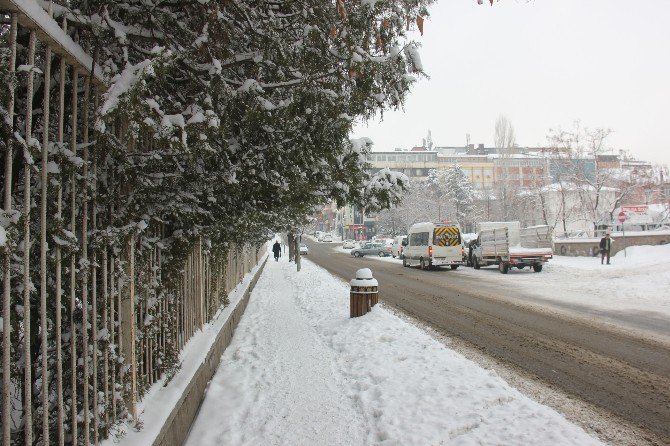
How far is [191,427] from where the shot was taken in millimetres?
4438

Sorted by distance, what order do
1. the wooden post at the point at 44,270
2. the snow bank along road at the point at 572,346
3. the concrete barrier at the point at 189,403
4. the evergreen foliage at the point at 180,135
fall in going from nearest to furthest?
the wooden post at the point at 44,270 → the evergreen foliage at the point at 180,135 → the concrete barrier at the point at 189,403 → the snow bank along road at the point at 572,346

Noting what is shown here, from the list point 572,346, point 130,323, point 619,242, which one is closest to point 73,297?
point 130,323

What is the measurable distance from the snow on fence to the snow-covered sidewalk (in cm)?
138

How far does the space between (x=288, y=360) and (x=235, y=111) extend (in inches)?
157

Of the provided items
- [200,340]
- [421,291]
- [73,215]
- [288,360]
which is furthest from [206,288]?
[421,291]

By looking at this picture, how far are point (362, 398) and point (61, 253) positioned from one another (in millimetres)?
3653

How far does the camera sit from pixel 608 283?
1625 cm

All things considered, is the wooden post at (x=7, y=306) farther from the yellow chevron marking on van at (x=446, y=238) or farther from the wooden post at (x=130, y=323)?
the yellow chevron marking on van at (x=446, y=238)

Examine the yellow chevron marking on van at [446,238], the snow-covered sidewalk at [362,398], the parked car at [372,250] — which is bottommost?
the parked car at [372,250]

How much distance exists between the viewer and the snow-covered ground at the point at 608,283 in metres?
12.1

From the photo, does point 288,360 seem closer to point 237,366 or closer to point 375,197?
point 237,366

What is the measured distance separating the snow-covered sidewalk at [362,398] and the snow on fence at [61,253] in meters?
1.38

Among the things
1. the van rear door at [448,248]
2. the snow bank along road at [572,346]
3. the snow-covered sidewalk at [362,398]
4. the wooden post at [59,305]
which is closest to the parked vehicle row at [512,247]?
the van rear door at [448,248]

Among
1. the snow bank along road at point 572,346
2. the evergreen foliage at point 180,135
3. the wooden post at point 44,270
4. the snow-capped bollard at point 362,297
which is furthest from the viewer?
the snow-capped bollard at point 362,297
